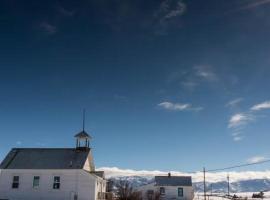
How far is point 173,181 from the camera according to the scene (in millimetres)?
76438

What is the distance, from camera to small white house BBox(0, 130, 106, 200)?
48312 mm

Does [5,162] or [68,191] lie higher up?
[5,162]

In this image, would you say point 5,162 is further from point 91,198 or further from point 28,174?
point 91,198

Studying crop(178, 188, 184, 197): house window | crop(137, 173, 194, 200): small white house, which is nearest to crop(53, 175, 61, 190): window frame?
crop(137, 173, 194, 200): small white house

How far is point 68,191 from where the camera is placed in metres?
48.4

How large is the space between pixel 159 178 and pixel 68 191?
32.9 m

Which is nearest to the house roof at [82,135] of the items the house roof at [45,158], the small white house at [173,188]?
the house roof at [45,158]

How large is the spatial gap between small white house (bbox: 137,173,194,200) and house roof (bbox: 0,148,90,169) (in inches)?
1002

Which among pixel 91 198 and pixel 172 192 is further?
pixel 172 192

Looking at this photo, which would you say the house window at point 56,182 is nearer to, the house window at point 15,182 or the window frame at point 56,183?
the window frame at point 56,183

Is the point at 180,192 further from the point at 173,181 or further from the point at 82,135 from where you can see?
the point at 82,135

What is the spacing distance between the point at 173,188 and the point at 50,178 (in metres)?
31.8

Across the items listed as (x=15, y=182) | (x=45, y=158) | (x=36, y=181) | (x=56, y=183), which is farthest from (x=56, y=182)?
(x=15, y=182)

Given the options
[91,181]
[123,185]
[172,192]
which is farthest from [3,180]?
[172,192]
